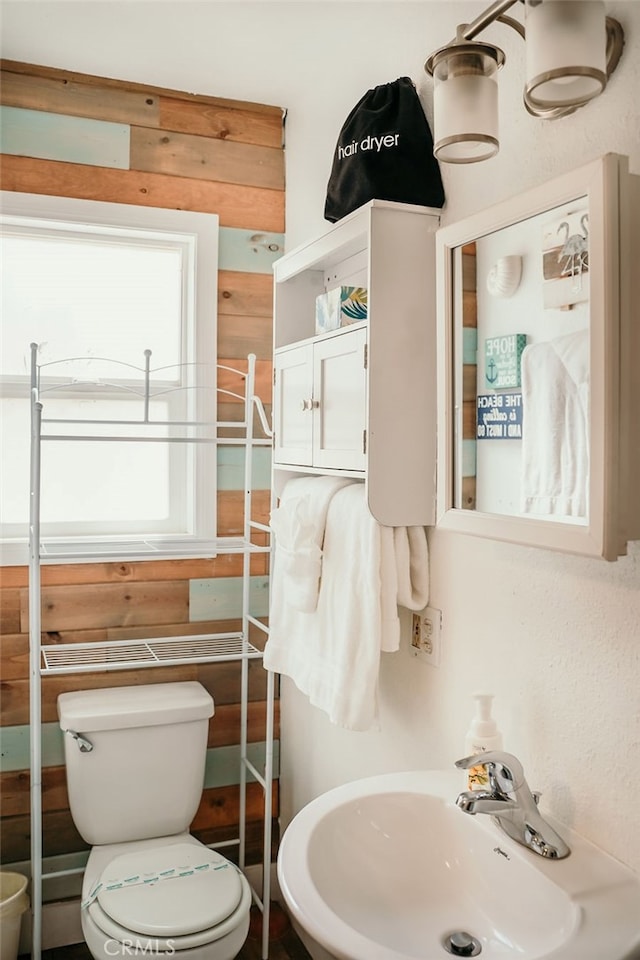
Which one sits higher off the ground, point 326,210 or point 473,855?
point 326,210

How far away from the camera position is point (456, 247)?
135 cm

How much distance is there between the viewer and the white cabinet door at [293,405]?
1.90 meters

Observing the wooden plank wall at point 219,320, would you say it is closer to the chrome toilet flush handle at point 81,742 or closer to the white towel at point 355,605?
the chrome toilet flush handle at point 81,742

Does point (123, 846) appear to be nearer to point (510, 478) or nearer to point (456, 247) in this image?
point (510, 478)

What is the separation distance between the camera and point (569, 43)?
985mm

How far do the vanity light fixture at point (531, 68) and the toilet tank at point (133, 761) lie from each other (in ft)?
5.27

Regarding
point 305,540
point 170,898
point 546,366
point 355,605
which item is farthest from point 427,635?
point 170,898

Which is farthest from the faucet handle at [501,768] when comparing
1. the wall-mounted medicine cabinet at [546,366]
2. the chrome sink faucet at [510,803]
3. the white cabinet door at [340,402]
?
the white cabinet door at [340,402]

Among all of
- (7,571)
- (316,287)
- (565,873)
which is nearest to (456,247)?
(316,287)

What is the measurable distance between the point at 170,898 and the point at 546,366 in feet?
4.86

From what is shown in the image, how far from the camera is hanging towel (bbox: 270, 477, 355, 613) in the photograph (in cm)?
179

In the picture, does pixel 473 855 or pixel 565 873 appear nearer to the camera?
pixel 565 873

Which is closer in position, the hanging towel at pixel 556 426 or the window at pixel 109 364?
the hanging towel at pixel 556 426

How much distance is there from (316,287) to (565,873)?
153 cm
